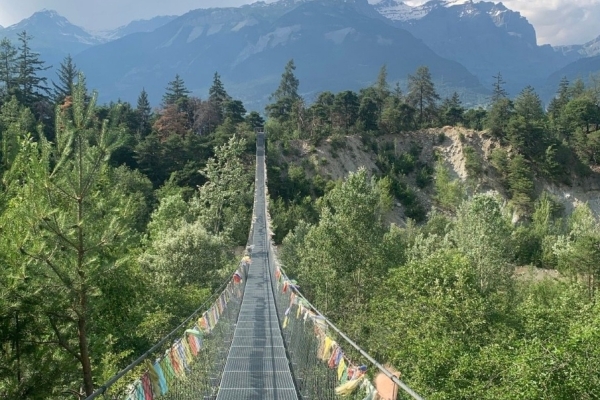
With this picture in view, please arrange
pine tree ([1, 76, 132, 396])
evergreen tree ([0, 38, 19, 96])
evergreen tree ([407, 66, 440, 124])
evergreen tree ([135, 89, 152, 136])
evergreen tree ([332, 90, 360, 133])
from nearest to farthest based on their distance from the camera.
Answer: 1. pine tree ([1, 76, 132, 396])
2. evergreen tree ([0, 38, 19, 96])
3. evergreen tree ([135, 89, 152, 136])
4. evergreen tree ([332, 90, 360, 133])
5. evergreen tree ([407, 66, 440, 124])

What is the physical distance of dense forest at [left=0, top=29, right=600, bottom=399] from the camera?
4785mm

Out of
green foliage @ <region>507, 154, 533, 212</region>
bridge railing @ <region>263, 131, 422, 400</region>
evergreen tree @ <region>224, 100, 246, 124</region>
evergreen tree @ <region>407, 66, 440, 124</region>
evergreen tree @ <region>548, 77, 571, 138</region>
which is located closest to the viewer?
bridge railing @ <region>263, 131, 422, 400</region>

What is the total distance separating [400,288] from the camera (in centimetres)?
1201

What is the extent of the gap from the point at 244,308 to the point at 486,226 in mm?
11728

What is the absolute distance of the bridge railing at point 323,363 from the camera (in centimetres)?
391

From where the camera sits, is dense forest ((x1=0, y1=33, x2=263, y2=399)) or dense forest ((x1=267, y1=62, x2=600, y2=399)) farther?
dense forest ((x1=267, y1=62, x2=600, y2=399))

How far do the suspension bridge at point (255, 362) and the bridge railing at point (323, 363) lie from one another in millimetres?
11

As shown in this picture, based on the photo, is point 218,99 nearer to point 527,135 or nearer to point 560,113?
point 527,135

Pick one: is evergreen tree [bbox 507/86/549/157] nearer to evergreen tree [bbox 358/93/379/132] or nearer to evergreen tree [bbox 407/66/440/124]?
evergreen tree [bbox 407/66/440/124]

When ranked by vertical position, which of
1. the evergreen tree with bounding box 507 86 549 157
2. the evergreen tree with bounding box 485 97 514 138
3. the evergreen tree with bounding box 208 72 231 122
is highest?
the evergreen tree with bounding box 208 72 231 122

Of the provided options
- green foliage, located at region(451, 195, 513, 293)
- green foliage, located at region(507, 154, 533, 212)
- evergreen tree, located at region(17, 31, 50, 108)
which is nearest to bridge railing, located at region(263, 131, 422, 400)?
green foliage, located at region(451, 195, 513, 293)

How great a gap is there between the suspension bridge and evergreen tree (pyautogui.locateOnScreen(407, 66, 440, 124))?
40.9m

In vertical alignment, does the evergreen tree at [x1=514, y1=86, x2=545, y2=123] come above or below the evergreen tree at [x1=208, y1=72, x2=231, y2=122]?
below

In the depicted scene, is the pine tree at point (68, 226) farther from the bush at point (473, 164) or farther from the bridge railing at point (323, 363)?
the bush at point (473, 164)
